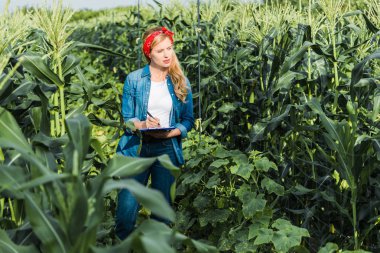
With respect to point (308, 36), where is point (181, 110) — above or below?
below

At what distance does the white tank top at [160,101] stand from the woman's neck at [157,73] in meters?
0.03

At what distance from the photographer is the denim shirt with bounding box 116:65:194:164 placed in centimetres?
470

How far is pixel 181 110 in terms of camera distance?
4.84 meters

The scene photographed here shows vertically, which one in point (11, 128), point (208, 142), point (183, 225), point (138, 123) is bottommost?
point (183, 225)

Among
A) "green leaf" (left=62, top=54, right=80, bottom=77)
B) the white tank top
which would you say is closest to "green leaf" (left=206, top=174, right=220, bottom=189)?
the white tank top

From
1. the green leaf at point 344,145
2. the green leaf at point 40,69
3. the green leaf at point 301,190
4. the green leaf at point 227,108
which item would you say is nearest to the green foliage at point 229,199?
the green leaf at point 301,190

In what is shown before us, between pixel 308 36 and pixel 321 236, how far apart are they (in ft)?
4.89

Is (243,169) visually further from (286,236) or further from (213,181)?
(286,236)

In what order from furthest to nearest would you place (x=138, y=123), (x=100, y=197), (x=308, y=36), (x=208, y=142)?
(x=208, y=142), (x=308, y=36), (x=138, y=123), (x=100, y=197)

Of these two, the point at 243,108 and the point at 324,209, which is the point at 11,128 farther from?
the point at 243,108

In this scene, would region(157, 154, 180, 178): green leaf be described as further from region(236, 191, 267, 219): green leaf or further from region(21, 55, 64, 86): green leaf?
region(236, 191, 267, 219): green leaf

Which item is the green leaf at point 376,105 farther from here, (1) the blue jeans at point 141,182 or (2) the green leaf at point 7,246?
(2) the green leaf at point 7,246

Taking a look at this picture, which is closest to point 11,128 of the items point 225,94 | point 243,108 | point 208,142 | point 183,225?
point 183,225

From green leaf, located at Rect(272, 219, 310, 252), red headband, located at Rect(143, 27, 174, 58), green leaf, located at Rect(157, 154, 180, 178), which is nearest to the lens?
green leaf, located at Rect(157, 154, 180, 178)
